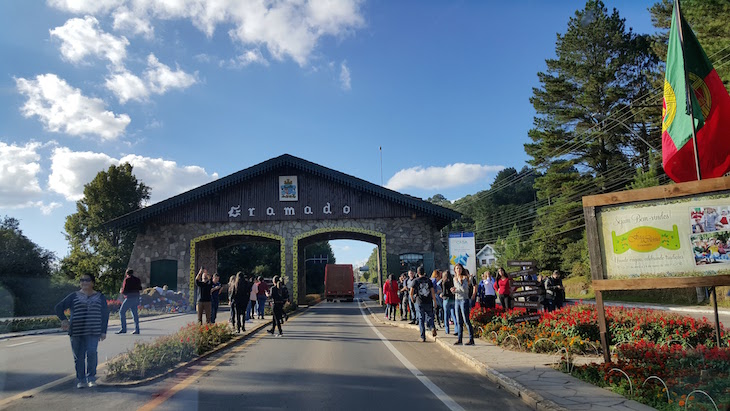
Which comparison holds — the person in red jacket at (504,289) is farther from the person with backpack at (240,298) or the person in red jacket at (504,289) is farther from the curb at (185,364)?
the person with backpack at (240,298)

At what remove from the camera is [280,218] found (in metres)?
29.2

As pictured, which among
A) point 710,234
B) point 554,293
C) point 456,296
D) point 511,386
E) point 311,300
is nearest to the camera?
point 511,386

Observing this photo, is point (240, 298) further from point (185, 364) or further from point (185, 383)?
point (185, 383)

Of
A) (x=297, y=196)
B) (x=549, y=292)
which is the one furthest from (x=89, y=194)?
(x=549, y=292)

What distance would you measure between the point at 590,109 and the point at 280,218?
94.8ft

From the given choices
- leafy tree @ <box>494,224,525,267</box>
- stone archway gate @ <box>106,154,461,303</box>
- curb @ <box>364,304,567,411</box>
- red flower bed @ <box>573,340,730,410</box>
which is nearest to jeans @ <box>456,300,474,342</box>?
curb @ <box>364,304,567,411</box>

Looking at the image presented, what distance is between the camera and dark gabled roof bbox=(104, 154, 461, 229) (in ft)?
93.3

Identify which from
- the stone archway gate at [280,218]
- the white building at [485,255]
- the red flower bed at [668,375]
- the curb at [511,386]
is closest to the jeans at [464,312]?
the curb at [511,386]

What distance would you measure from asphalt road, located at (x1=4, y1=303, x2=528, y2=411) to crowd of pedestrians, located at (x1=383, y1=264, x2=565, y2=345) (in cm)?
130

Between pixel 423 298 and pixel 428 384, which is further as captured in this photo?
pixel 423 298

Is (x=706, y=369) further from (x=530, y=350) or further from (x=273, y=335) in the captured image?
(x=273, y=335)

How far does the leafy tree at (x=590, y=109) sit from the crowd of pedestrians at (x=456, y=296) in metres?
27.6

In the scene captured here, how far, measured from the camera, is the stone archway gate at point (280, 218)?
94.7 ft

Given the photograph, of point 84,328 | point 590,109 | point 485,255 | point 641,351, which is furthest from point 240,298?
point 485,255
